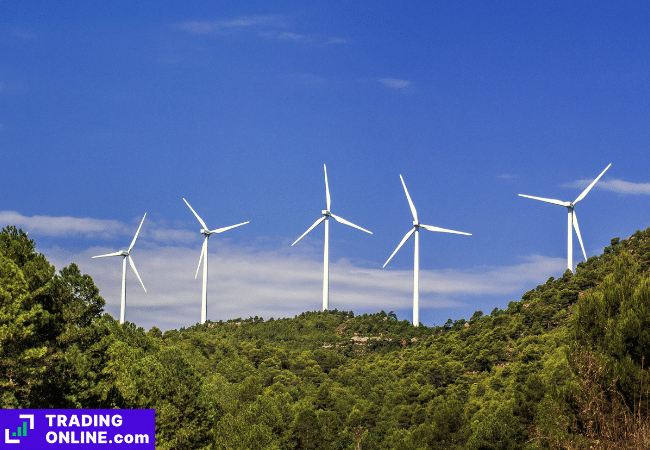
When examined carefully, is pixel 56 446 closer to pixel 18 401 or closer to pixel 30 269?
pixel 18 401

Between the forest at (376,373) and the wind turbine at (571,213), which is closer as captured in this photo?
the forest at (376,373)

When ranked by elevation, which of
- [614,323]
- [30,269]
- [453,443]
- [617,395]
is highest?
[30,269]

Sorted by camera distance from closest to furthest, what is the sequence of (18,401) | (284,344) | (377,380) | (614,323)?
(614,323), (18,401), (377,380), (284,344)

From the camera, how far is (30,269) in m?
46.7

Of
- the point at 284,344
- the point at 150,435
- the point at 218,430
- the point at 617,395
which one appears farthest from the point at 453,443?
the point at 284,344

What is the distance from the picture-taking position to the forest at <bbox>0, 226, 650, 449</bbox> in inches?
1096

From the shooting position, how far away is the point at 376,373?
117625mm

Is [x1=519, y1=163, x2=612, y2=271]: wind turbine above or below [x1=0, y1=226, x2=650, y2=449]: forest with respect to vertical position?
above

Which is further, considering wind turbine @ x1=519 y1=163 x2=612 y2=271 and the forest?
wind turbine @ x1=519 y1=163 x2=612 y2=271

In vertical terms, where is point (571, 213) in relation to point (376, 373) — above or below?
above

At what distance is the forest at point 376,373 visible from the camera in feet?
91.3

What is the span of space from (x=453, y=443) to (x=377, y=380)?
47.2 metres

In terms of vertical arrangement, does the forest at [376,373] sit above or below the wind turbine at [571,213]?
below

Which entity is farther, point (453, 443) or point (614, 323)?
point (453, 443)
